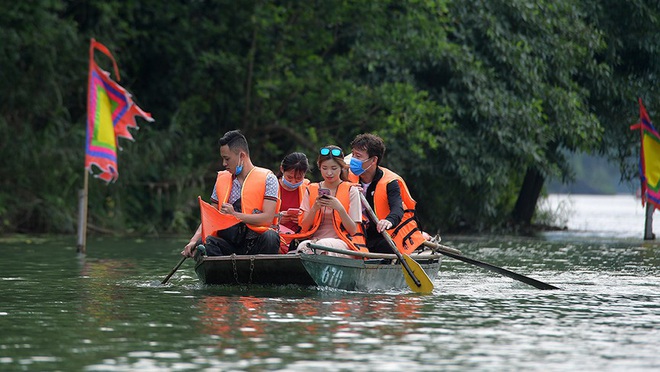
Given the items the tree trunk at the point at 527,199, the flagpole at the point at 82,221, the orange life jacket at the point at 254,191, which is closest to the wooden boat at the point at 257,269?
the orange life jacket at the point at 254,191

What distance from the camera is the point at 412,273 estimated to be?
1360 cm

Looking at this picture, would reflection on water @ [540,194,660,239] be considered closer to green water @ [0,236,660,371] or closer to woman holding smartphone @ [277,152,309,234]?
green water @ [0,236,660,371]

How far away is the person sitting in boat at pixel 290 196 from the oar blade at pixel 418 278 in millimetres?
1243

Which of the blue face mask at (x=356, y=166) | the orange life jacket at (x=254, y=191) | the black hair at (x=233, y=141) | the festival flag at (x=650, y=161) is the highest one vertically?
the festival flag at (x=650, y=161)

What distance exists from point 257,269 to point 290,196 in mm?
1301

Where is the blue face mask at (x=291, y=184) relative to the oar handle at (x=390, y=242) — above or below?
above

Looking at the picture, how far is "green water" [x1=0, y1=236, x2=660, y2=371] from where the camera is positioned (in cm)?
852

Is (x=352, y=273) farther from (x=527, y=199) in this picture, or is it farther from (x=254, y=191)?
(x=527, y=199)

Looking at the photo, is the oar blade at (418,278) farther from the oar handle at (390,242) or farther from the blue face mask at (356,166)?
the blue face mask at (356,166)

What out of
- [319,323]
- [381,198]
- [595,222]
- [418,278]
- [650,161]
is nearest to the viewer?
[319,323]

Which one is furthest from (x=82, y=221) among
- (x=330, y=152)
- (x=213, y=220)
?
(x=330, y=152)

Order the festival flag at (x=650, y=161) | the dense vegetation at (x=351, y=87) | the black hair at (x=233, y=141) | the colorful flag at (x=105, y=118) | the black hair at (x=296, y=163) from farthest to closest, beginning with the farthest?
the dense vegetation at (x=351, y=87) → the festival flag at (x=650, y=161) → the colorful flag at (x=105, y=118) → the black hair at (x=296, y=163) → the black hair at (x=233, y=141)

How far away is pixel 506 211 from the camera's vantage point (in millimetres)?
31156

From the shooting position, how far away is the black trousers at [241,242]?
13.5 m
